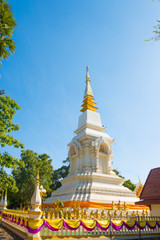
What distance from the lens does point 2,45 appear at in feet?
36.6

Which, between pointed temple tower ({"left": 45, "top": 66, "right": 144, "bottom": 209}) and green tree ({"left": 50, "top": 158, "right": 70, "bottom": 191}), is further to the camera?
green tree ({"left": 50, "top": 158, "right": 70, "bottom": 191})

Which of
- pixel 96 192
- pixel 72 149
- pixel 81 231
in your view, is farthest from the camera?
pixel 72 149

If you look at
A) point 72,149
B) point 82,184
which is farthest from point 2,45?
point 72,149

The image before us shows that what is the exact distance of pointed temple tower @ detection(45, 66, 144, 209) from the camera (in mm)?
18703

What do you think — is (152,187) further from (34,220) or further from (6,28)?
(6,28)

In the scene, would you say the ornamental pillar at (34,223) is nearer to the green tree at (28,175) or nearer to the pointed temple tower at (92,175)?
the pointed temple tower at (92,175)

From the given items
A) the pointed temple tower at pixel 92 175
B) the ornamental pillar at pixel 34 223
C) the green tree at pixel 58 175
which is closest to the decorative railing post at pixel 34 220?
the ornamental pillar at pixel 34 223

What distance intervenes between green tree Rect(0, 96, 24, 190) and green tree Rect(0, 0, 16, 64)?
10.2 ft

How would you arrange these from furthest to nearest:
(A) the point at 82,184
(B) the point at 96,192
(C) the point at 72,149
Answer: (C) the point at 72,149
(A) the point at 82,184
(B) the point at 96,192

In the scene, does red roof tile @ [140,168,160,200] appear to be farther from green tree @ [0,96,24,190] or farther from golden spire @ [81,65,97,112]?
A: golden spire @ [81,65,97,112]

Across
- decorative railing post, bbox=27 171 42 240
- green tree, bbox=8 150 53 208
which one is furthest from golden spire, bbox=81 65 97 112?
decorative railing post, bbox=27 171 42 240

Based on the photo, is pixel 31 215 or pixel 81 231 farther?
pixel 81 231

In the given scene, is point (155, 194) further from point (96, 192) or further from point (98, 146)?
point (98, 146)

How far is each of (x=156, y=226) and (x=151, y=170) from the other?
15.9 feet
